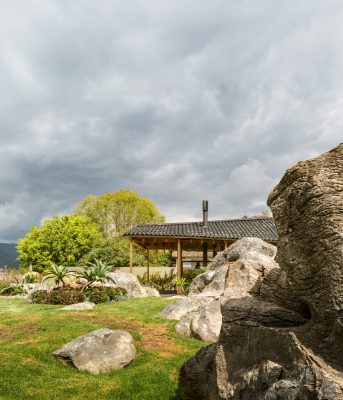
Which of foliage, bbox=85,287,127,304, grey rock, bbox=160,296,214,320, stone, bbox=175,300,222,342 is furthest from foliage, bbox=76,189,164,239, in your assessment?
stone, bbox=175,300,222,342

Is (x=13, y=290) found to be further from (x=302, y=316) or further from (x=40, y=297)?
(x=302, y=316)

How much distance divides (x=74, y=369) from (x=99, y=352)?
2.03 ft

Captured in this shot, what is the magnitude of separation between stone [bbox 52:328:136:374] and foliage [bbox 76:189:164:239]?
47.2 metres

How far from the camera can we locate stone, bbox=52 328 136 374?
26.8ft

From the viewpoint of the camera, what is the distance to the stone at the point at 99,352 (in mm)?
8172

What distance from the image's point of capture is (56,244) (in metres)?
41.2

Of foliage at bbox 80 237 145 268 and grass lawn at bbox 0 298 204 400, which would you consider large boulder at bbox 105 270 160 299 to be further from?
foliage at bbox 80 237 145 268

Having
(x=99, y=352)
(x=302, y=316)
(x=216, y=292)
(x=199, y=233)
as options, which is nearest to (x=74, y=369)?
(x=99, y=352)

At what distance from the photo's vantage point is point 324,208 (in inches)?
155

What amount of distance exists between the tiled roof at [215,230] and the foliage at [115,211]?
26.2 meters

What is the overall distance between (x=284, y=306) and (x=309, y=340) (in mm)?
1278

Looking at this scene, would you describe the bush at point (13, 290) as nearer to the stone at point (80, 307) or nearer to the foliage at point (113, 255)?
the stone at point (80, 307)

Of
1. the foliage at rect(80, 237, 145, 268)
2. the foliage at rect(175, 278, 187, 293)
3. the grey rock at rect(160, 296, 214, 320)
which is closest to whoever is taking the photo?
the grey rock at rect(160, 296, 214, 320)

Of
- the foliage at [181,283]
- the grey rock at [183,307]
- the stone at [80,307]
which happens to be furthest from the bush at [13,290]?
the grey rock at [183,307]
